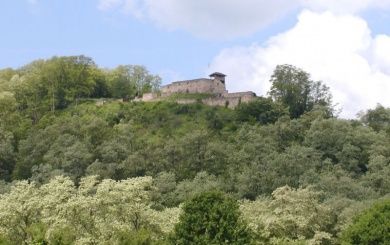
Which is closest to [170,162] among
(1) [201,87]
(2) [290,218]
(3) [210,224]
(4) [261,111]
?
(4) [261,111]

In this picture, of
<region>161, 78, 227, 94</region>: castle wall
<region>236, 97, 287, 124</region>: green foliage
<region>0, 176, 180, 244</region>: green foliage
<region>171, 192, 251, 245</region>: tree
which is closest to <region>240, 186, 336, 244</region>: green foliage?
<region>171, 192, 251, 245</region>: tree

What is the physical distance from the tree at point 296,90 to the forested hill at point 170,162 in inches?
8.6

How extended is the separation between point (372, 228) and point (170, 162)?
2226 inches

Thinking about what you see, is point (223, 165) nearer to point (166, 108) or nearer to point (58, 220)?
point (166, 108)

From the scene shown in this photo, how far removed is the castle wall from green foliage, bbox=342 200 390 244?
99.4m

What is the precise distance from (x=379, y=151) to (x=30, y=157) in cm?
5850

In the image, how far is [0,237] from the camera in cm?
4609

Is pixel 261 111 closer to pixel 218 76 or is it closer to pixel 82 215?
pixel 218 76

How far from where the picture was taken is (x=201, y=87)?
14838 cm

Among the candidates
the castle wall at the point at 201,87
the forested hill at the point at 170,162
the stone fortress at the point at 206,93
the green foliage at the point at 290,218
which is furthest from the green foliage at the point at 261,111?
the green foliage at the point at 290,218

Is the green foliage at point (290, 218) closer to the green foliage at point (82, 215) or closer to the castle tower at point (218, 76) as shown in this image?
the green foliage at point (82, 215)

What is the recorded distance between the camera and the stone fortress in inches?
5517

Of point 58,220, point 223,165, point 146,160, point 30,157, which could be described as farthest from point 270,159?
point 58,220

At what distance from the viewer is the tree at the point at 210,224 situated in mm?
43000
